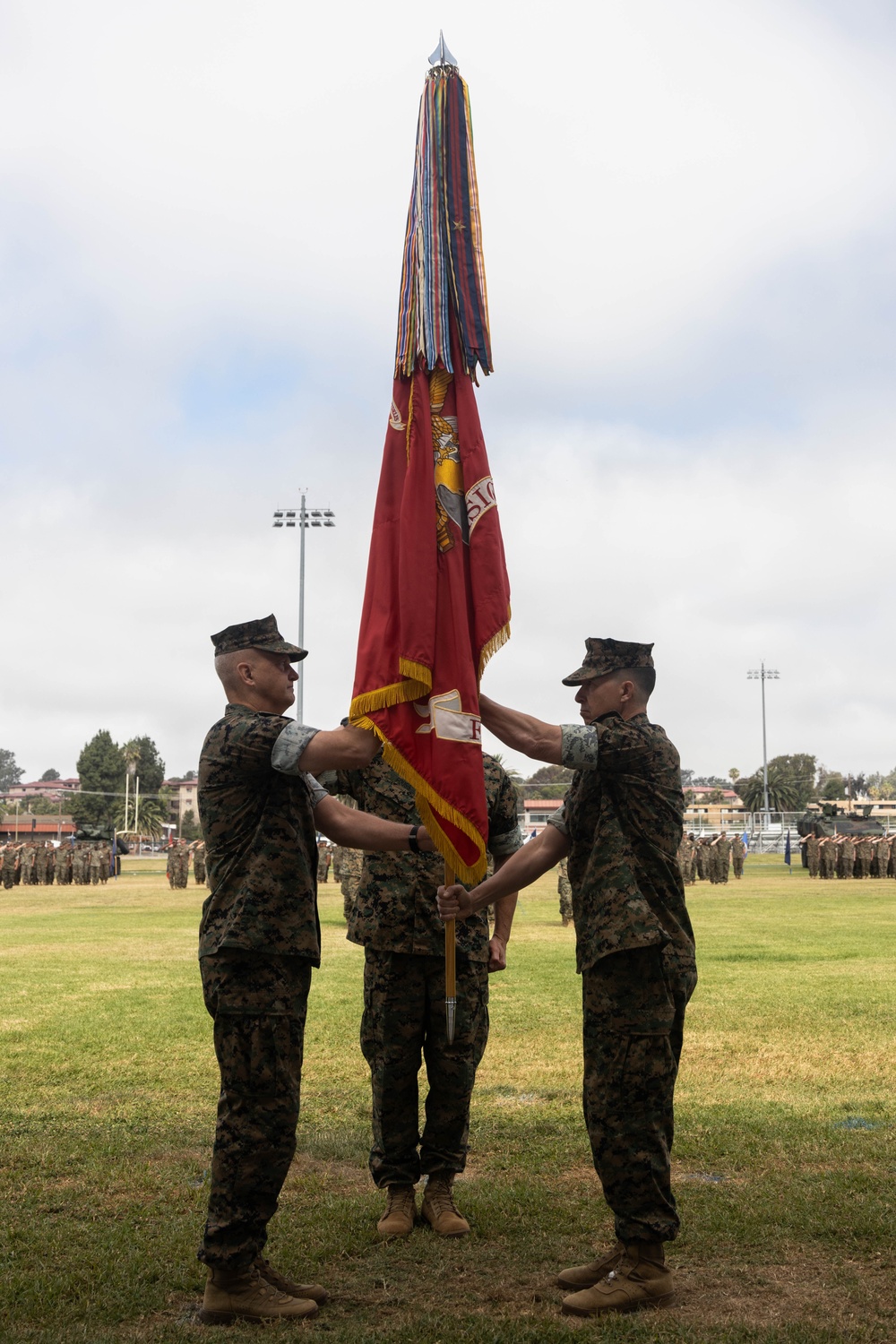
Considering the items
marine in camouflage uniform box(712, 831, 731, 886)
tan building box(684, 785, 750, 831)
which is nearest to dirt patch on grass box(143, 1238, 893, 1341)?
marine in camouflage uniform box(712, 831, 731, 886)

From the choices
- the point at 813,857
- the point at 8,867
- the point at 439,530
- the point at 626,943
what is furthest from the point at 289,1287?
the point at 813,857

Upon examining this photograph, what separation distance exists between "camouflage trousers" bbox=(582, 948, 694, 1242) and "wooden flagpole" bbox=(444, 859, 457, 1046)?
696 mm

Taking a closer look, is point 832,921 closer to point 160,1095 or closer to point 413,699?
point 160,1095

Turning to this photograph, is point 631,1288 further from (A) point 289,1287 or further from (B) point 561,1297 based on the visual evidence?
(A) point 289,1287

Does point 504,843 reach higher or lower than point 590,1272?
higher

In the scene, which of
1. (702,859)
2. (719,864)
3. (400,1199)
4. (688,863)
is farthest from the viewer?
(702,859)

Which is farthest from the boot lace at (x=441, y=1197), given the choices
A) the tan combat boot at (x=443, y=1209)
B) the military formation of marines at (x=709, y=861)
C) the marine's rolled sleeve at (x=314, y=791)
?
the military formation of marines at (x=709, y=861)

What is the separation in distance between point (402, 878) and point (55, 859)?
36.5 m

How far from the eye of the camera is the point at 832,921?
20469mm

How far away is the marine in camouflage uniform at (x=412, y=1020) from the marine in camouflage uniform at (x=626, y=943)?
0.82 meters

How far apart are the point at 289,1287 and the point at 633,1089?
1376 mm

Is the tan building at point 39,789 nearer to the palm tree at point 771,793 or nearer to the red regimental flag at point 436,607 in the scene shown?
the palm tree at point 771,793

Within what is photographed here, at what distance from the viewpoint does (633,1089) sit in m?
4.14

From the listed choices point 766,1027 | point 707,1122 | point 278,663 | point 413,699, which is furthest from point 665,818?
point 766,1027
